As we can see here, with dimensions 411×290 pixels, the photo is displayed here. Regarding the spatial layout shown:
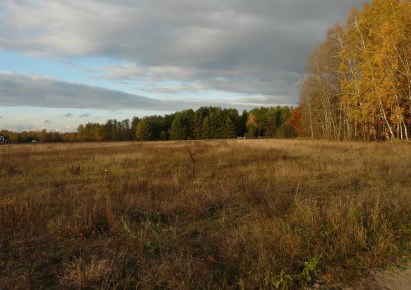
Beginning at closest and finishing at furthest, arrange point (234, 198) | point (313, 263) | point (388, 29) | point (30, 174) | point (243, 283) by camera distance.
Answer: point (243, 283)
point (313, 263)
point (234, 198)
point (30, 174)
point (388, 29)

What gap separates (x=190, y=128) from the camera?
94.3m

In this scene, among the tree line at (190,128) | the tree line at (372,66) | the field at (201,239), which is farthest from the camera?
the tree line at (190,128)

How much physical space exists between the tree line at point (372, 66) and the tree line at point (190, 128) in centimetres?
5105

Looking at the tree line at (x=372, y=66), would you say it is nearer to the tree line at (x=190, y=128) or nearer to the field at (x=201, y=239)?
the field at (x=201, y=239)

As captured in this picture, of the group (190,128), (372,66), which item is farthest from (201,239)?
(190,128)

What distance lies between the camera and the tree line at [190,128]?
91000 mm

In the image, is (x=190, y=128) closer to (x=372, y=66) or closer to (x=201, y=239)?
(x=372, y=66)

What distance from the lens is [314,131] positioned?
4994cm

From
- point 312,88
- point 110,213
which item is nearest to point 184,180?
point 110,213

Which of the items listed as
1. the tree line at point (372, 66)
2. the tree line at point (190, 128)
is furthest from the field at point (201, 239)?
the tree line at point (190, 128)

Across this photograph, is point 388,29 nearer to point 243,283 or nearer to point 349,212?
point 349,212

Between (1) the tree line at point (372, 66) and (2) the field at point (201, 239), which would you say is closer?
(2) the field at point (201, 239)

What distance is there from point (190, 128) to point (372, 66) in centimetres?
7066

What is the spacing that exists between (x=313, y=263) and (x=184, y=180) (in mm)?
6692
